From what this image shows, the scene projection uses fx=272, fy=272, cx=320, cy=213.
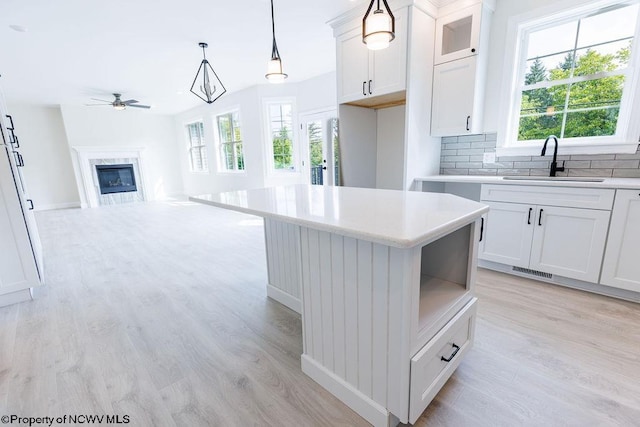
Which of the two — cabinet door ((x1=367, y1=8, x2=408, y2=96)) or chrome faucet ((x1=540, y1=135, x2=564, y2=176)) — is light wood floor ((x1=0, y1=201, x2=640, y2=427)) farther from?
cabinet door ((x1=367, y1=8, x2=408, y2=96))

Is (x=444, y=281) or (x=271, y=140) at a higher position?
(x=271, y=140)

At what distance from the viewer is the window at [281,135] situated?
18.8 ft

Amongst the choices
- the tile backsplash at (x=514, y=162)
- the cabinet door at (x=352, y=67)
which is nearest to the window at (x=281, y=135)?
the cabinet door at (x=352, y=67)

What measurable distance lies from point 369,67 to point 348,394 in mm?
2844

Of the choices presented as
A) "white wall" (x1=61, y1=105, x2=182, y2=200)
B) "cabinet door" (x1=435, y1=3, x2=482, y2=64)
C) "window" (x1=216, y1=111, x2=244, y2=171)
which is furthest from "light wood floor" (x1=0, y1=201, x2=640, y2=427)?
"white wall" (x1=61, y1=105, x2=182, y2=200)

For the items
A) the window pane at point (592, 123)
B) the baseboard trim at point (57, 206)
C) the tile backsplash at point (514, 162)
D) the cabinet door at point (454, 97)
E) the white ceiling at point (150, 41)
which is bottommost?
the baseboard trim at point (57, 206)

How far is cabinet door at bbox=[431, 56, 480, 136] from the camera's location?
266 centimetres

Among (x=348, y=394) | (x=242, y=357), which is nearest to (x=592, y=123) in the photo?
(x=348, y=394)

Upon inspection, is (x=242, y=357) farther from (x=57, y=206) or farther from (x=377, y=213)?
(x=57, y=206)

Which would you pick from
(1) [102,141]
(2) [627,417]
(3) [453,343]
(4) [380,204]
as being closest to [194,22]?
(4) [380,204]

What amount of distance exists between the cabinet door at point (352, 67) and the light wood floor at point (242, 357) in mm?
2202

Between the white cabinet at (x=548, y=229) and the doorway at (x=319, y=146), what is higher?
the doorway at (x=319, y=146)

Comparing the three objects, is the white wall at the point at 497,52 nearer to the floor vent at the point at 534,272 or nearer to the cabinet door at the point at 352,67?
the cabinet door at the point at 352,67

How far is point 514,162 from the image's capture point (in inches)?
110
